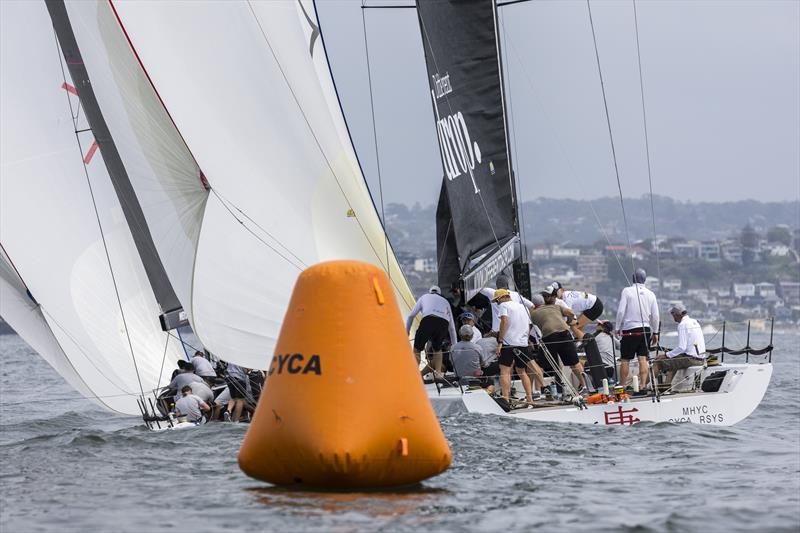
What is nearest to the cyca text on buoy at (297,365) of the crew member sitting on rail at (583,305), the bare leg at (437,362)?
the bare leg at (437,362)

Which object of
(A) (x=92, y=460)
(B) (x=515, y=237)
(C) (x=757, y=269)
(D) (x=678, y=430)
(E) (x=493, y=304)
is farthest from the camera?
(C) (x=757, y=269)

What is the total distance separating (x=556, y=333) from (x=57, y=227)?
17.6ft

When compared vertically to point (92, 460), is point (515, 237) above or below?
above

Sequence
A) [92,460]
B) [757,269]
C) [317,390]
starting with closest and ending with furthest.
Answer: [317,390] → [92,460] → [757,269]

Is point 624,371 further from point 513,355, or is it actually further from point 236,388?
point 236,388

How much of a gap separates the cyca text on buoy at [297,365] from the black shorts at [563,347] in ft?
14.5

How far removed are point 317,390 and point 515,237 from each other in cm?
653

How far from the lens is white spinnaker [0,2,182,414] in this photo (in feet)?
44.1

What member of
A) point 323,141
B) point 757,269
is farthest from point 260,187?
point 757,269

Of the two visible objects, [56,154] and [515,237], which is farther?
[56,154]

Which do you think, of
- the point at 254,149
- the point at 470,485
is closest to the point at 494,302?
the point at 254,149

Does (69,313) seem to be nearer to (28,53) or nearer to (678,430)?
(28,53)

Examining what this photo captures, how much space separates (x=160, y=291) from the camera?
14820mm

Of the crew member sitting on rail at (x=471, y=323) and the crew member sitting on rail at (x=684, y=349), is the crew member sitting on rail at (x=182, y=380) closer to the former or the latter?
the crew member sitting on rail at (x=471, y=323)
